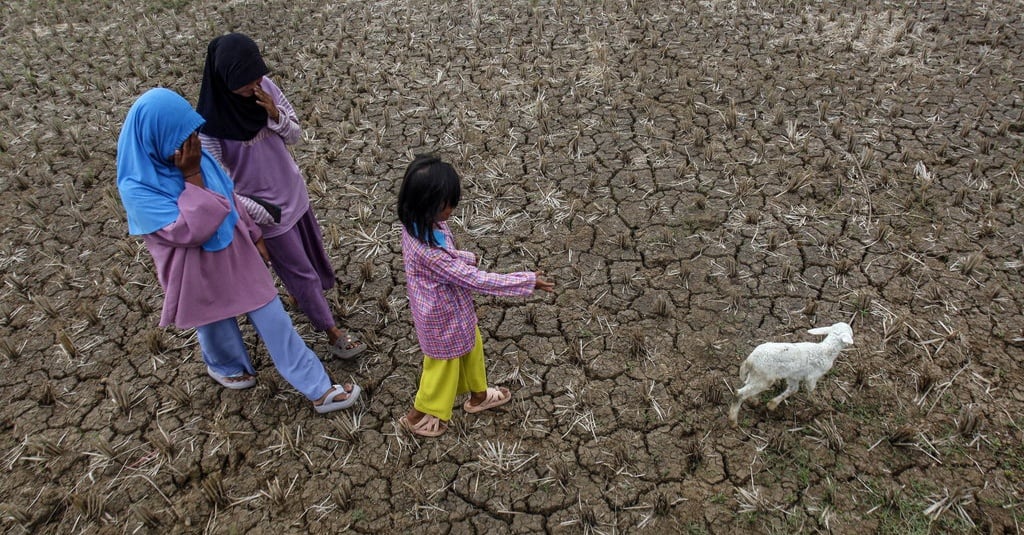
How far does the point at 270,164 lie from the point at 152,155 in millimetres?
729

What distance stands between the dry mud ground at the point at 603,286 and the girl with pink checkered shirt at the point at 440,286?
33cm

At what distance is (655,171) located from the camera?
5395 mm

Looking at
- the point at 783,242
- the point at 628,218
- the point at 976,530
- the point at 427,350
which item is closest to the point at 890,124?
the point at 783,242

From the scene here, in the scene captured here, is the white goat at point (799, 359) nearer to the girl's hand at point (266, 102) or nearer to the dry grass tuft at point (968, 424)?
the dry grass tuft at point (968, 424)

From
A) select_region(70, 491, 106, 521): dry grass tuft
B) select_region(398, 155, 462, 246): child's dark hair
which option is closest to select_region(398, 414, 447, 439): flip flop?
select_region(398, 155, 462, 246): child's dark hair

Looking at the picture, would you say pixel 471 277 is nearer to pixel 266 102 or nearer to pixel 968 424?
pixel 266 102

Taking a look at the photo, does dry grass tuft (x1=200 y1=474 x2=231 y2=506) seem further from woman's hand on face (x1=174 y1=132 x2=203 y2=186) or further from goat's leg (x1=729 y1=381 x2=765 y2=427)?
goat's leg (x1=729 y1=381 x2=765 y2=427)

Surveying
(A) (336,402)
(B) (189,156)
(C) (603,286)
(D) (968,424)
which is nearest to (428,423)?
(A) (336,402)

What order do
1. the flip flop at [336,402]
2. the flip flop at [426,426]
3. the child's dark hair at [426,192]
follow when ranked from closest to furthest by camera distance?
1. the child's dark hair at [426,192]
2. the flip flop at [426,426]
3. the flip flop at [336,402]

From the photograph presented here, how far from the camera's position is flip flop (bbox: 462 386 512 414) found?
3643mm

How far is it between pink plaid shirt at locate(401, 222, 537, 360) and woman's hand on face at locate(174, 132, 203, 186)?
98cm

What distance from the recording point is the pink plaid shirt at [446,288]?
2879 millimetres

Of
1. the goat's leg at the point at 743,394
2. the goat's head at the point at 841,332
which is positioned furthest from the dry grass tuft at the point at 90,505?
the goat's head at the point at 841,332

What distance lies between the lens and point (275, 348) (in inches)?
134
